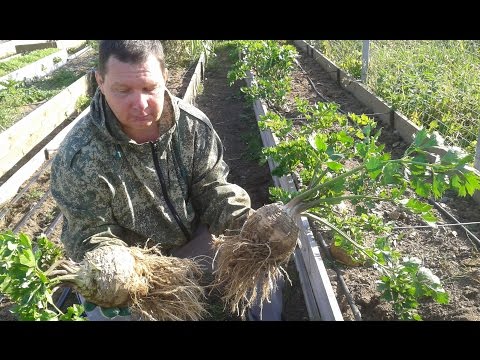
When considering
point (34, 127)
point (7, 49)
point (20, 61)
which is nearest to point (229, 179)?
point (34, 127)

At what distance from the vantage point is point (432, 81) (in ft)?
18.5

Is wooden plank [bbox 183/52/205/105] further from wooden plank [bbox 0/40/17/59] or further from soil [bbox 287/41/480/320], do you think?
wooden plank [bbox 0/40/17/59]

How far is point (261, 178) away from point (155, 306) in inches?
88.7

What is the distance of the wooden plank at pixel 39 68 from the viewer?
8.70m

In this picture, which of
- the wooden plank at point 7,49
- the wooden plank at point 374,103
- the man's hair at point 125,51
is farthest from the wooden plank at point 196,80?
the wooden plank at point 7,49

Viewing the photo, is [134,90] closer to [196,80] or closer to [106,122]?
[106,122]

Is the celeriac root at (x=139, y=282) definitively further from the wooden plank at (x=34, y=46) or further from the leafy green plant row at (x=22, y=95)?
the wooden plank at (x=34, y=46)

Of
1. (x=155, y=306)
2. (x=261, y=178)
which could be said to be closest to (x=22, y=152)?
(x=261, y=178)

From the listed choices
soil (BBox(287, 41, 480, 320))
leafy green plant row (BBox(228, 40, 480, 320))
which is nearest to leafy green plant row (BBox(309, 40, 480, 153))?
soil (BBox(287, 41, 480, 320))

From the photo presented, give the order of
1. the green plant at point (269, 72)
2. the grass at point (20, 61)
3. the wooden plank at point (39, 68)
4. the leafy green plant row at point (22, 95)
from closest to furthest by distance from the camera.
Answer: the green plant at point (269, 72) < the leafy green plant row at point (22, 95) < the wooden plank at point (39, 68) < the grass at point (20, 61)

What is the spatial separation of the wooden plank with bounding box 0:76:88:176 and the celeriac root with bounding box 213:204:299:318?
3476 millimetres

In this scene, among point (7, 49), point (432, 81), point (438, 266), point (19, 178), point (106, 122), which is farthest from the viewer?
point (7, 49)

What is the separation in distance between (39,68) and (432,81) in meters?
7.28

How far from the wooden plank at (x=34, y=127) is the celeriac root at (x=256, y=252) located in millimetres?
3476
